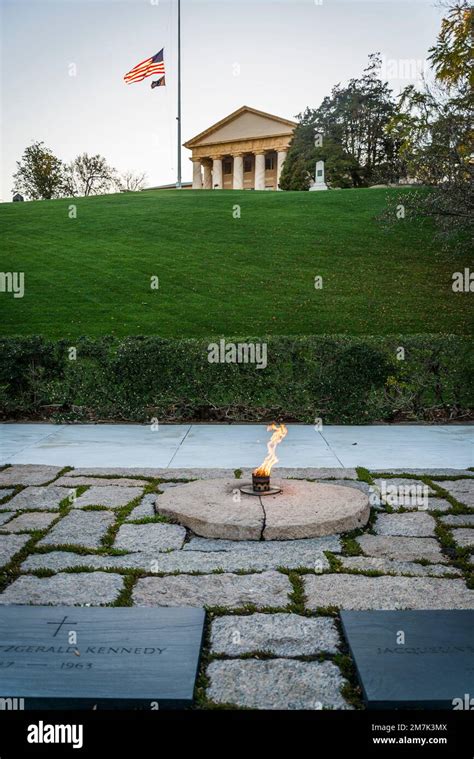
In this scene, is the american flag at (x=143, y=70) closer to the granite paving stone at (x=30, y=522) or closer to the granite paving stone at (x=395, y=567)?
the granite paving stone at (x=30, y=522)

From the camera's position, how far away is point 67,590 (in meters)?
3.60

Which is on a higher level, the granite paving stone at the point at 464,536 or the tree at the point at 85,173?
the tree at the point at 85,173

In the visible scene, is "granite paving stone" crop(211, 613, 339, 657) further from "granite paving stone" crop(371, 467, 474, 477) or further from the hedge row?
the hedge row

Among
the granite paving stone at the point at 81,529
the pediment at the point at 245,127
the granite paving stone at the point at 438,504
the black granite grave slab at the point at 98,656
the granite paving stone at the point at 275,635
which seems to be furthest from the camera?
the pediment at the point at 245,127

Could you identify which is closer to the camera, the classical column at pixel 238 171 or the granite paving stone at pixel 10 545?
the granite paving stone at pixel 10 545

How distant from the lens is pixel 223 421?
929cm

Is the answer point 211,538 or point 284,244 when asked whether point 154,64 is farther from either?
point 211,538

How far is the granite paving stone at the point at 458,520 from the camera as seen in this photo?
4688 millimetres

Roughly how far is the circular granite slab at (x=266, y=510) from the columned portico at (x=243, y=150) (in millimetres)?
52374

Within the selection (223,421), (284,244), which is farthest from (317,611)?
(284,244)

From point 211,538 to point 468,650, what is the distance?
198 cm

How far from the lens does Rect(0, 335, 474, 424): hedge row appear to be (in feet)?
29.5

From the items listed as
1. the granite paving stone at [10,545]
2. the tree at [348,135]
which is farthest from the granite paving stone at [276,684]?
the tree at [348,135]

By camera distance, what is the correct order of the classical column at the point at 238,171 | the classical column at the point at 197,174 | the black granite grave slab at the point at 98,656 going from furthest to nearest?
the classical column at the point at 197,174 → the classical column at the point at 238,171 → the black granite grave slab at the point at 98,656
